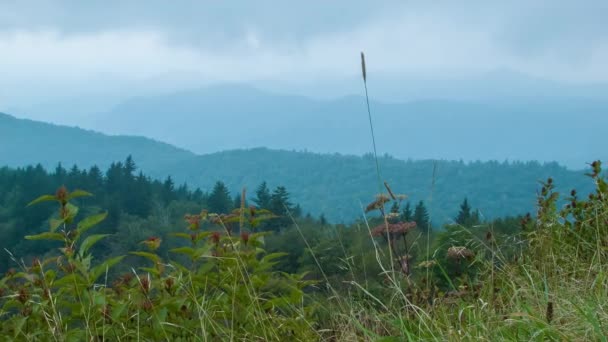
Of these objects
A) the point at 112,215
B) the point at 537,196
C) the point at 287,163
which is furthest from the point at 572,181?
the point at 537,196

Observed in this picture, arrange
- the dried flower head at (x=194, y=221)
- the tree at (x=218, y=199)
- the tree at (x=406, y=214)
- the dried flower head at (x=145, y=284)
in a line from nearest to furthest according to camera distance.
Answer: the dried flower head at (x=145, y=284)
the dried flower head at (x=194, y=221)
the tree at (x=406, y=214)
the tree at (x=218, y=199)

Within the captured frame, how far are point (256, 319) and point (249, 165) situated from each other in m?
192

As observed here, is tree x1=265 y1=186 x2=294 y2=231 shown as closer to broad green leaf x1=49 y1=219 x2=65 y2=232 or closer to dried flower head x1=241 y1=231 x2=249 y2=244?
dried flower head x1=241 y1=231 x2=249 y2=244

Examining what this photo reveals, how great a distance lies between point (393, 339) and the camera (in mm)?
2754

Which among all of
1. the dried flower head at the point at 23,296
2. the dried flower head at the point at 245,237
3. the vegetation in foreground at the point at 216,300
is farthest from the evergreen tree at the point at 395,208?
the dried flower head at the point at 23,296

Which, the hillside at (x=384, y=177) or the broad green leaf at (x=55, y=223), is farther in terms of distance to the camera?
the hillside at (x=384, y=177)

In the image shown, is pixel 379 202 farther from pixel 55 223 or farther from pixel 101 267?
pixel 55 223

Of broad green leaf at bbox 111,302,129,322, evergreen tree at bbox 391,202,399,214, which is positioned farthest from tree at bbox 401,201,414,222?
broad green leaf at bbox 111,302,129,322

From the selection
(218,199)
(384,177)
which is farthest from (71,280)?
(384,177)

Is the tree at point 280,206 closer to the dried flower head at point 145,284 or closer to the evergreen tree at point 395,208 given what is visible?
the evergreen tree at point 395,208

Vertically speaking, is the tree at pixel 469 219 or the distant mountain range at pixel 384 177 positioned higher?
the tree at pixel 469 219

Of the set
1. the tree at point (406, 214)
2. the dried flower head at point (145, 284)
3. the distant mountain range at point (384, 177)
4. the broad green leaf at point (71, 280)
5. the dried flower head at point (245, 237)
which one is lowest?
the distant mountain range at point (384, 177)

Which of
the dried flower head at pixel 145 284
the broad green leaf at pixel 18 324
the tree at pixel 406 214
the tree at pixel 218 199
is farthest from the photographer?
the tree at pixel 218 199

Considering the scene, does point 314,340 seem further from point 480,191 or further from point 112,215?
point 480,191
